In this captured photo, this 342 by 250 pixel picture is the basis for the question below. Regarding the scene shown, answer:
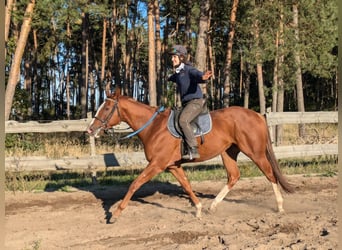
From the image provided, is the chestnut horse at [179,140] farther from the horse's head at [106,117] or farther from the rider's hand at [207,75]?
the rider's hand at [207,75]

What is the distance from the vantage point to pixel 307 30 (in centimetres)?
1791

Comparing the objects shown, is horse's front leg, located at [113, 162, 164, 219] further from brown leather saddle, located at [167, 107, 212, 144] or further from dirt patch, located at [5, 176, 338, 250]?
brown leather saddle, located at [167, 107, 212, 144]

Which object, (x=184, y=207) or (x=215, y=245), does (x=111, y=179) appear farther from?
(x=215, y=245)

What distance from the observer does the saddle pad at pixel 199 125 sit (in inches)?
294

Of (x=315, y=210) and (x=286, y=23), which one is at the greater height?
(x=286, y=23)

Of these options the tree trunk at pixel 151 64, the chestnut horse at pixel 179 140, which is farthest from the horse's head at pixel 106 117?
the tree trunk at pixel 151 64

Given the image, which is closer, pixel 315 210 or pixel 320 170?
pixel 315 210

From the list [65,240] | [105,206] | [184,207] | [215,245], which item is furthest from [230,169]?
[65,240]

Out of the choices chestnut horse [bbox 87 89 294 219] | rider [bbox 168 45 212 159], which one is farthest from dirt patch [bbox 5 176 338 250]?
rider [bbox 168 45 212 159]

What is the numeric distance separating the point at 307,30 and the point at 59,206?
13.8 m

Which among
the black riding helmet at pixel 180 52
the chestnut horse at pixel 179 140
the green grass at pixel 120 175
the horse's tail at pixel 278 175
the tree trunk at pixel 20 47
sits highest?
the tree trunk at pixel 20 47

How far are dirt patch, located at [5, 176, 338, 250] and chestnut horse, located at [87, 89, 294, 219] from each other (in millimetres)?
607

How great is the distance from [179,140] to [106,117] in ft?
4.57

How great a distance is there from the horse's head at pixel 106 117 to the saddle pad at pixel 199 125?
977mm
